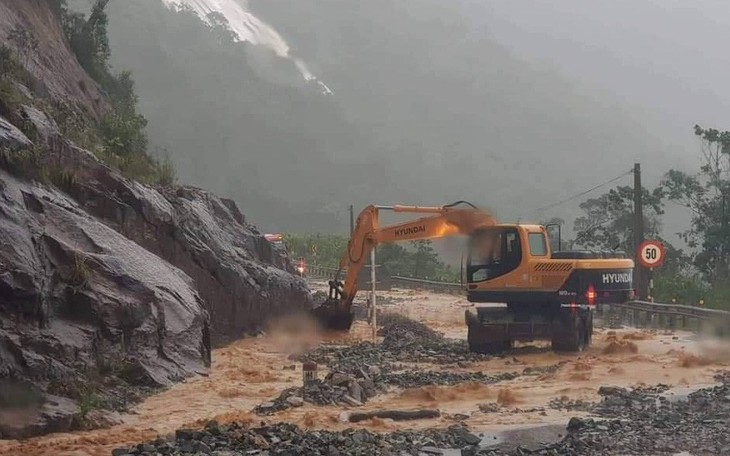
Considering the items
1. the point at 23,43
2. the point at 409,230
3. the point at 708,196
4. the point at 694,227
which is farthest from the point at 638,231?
the point at 23,43

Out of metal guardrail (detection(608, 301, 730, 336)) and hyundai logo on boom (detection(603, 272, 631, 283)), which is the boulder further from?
metal guardrail (detection(608, 301, 730, 336))

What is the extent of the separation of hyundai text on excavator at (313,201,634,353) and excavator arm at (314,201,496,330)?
27 mm

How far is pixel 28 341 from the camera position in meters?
13.2

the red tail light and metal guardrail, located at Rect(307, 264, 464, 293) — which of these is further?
metal guardrail, located at Rect(307, 264, 464, 293)

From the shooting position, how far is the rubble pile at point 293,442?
35.3 ft

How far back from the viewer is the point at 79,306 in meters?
15.0

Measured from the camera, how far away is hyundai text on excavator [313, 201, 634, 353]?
2122 cm

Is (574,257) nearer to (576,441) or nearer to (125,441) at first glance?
(576,441)

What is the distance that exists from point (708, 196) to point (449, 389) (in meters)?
29.1

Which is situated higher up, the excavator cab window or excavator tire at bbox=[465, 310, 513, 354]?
the excavator cab window

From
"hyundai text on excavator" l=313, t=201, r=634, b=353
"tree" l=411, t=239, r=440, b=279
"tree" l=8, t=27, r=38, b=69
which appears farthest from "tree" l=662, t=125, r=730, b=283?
"tree" l=8, t=27, r=38, b=69

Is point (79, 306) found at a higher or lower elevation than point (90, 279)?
lower

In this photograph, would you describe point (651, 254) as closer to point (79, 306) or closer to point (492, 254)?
point (492, 254)

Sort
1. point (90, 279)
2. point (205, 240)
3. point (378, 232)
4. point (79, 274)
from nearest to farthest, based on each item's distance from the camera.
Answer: point (79, 274), point (90, 279), point (378, 232), point (205, 240)
